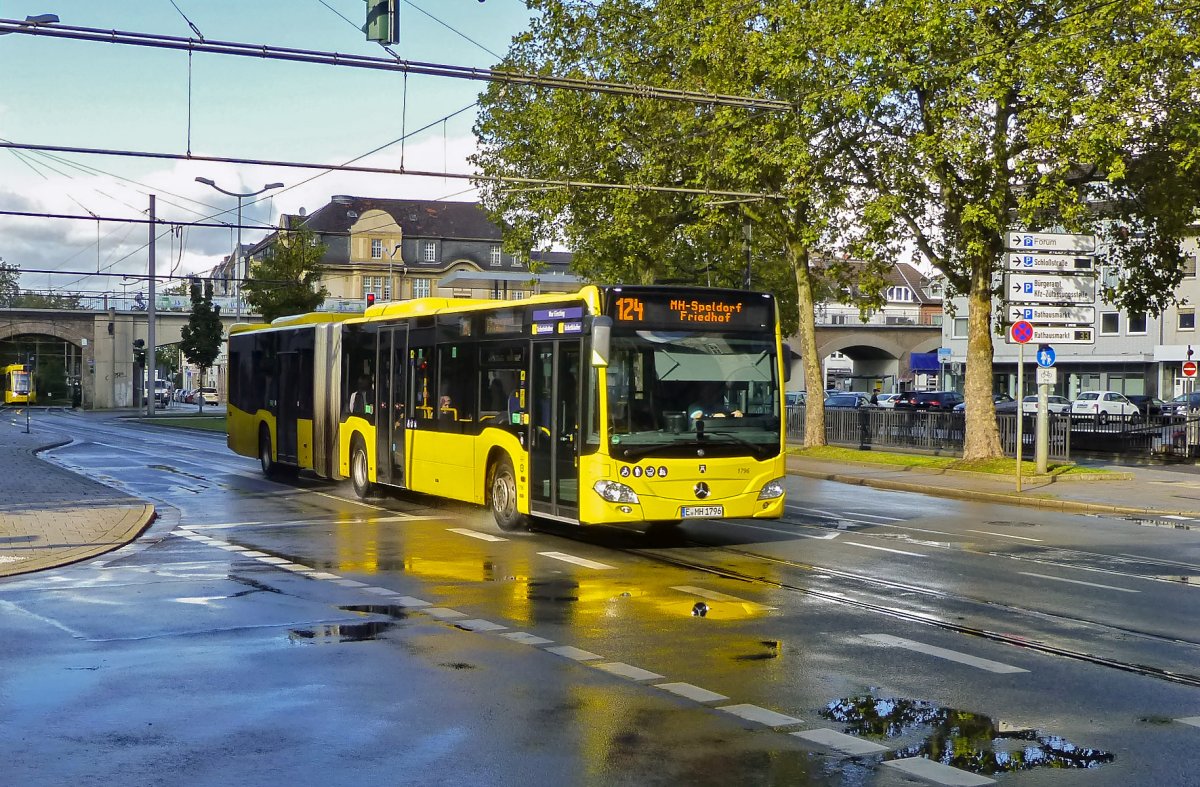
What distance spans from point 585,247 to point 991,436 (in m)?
13.9

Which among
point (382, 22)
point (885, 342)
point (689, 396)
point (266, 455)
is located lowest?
point (266, 455)

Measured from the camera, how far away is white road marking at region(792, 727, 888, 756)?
22.6 feet

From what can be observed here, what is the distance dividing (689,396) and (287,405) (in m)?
12.7

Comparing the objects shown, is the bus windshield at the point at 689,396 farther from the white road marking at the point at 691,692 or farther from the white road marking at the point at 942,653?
the white road marking at the point at 691,692

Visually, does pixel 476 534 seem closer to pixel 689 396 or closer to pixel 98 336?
pixel 689 396

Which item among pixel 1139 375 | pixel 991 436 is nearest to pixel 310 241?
pixel 991 436

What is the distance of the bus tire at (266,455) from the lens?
27977 mm

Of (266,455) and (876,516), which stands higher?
(266,455)

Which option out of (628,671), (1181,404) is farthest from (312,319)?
(1181,404)

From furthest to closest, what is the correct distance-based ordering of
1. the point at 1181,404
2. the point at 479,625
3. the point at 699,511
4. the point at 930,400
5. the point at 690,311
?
1. the point at 930,400
2. the point at 1181,404
3. the point at 690,311
4. the point at 699,511
5. the point at 479,625

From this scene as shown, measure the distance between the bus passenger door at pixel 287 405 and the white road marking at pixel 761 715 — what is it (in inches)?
746

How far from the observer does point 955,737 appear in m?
7.21

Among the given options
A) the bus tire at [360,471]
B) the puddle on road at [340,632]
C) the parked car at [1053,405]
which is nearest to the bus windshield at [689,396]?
the puddle on road at [340,632]

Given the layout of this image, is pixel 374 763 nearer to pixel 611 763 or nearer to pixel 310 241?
pixel 611 763
